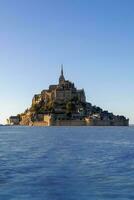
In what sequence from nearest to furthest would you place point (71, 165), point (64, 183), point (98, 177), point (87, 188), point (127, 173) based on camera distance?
point (87, 188), point (64, 183), point (98, 177), point (127, 173), point (71, 165)

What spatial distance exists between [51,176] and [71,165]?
7025mm

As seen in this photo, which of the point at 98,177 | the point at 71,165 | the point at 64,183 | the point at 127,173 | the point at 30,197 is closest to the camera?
the point at 30,197

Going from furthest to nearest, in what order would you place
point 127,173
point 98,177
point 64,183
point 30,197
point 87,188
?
point 127,173, point 98,177, point 64,183, point 87,188, point 30,197

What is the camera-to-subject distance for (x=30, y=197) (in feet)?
77.3

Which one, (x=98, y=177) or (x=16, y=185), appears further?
(x=98, y=177)

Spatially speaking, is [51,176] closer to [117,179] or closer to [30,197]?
[117,179]

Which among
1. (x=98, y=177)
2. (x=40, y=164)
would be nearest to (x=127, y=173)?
(x=98, y=177)

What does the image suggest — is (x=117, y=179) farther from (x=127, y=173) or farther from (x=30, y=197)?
(x=30, y=197)

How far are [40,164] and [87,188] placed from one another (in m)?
13.5

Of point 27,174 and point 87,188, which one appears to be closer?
point 87,188

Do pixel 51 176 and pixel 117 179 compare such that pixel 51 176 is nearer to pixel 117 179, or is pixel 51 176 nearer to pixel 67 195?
pixel 117 179

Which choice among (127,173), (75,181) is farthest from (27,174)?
(127,173)

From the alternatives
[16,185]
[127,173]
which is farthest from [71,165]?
[16,185]

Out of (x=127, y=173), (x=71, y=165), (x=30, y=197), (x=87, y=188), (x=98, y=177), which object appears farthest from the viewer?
(x=71, y=165)
